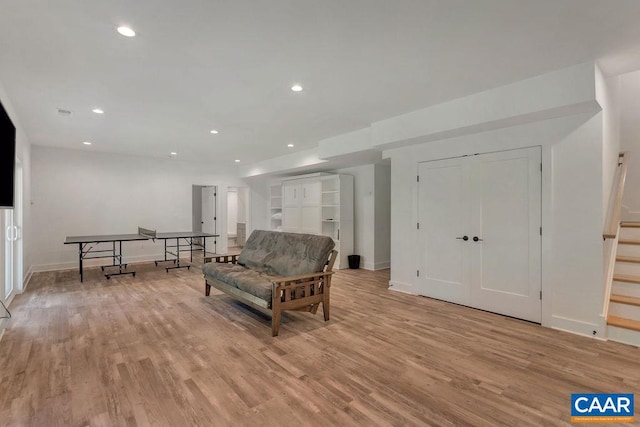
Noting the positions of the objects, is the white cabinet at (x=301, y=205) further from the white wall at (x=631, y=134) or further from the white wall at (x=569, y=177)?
A: the white wall at (x=631, y=134)

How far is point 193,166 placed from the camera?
27.3ft

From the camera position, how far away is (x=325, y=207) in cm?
703

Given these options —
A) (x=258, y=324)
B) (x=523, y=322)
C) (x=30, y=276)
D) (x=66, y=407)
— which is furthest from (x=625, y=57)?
(x=30, y=276)

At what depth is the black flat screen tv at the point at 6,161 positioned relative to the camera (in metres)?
2.71

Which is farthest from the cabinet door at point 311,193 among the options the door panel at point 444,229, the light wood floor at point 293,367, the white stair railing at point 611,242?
the white stair railing at point 611,242

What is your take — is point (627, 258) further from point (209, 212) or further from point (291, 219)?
point (209, 212)

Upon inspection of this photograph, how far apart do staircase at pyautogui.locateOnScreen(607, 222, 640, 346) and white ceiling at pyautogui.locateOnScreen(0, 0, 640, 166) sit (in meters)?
2.05

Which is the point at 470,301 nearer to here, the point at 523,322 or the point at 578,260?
the point at 523,322

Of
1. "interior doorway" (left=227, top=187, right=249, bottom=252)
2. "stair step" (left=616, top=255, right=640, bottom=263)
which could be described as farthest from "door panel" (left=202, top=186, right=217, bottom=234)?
"stair step" (left=616, top=255, right=640, bottom=263)

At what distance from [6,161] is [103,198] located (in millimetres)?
4662

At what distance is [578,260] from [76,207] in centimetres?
874

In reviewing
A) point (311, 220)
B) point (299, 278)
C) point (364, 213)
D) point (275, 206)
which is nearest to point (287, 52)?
point (299, 278)

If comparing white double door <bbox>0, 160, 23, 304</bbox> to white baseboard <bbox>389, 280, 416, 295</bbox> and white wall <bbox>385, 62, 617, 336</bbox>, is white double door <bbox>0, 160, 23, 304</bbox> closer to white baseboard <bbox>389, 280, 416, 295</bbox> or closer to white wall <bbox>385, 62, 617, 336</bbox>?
white baseboard <bbox>389, 280, 416, 295</bbox>

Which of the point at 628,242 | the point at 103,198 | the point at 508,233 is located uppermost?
the point at 103,198
